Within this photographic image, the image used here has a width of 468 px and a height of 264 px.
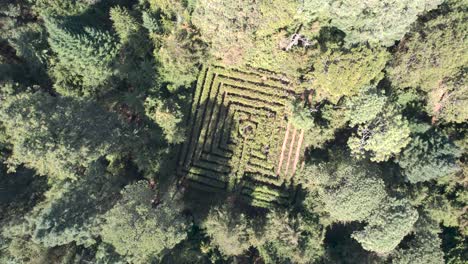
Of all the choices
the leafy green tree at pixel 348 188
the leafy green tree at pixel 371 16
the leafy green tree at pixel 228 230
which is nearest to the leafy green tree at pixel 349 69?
the leafy green tree at pixel 371 16

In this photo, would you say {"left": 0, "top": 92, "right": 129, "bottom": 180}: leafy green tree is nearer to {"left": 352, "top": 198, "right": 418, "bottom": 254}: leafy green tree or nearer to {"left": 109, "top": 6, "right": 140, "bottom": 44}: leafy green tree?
{"left": 109, "top": 6, "right": 140, "bottom": 44}: leafy green tree

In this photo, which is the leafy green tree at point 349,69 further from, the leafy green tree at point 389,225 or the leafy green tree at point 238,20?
the leafy green tree at point 389,225

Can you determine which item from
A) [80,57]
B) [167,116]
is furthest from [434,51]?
[80,57]

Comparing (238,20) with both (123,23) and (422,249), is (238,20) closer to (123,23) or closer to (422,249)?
(123,23)

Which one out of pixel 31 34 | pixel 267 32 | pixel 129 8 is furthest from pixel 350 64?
pixel 31 34

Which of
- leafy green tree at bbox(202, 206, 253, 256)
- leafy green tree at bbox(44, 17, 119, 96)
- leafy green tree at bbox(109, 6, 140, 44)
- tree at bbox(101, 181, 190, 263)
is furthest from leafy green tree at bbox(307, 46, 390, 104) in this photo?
leafy green tree at bbox(44, 17, 119, 96)

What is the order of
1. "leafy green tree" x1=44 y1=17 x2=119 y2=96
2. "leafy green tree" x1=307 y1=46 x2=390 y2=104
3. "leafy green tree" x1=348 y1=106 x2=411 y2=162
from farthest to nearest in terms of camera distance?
"leafy green tree" x1=348 y1=106 x2=411 y2=162 < "leafy green tree" x1=307 y1=46 x2=390 y2=104 < "leafy green tree" x1=44 y1=17 x2=119 y2=96
